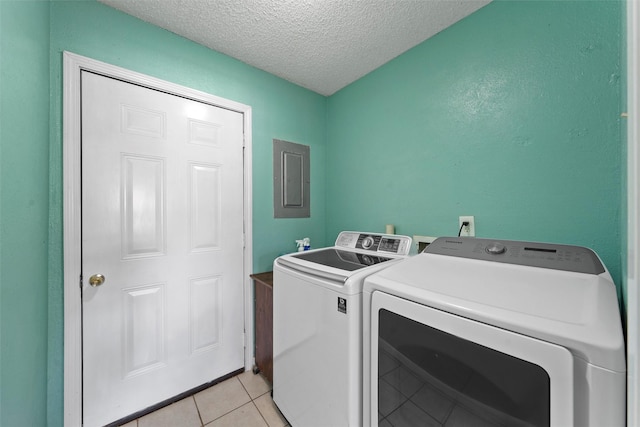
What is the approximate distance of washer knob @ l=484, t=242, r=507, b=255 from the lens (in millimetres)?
1025

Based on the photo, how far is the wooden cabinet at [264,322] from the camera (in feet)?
5.37

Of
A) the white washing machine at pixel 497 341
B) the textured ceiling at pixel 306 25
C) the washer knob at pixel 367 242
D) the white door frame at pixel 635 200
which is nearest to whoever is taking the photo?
the white door frame at pixel 635 200

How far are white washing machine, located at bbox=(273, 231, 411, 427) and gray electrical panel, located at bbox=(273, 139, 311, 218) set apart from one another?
67 cm

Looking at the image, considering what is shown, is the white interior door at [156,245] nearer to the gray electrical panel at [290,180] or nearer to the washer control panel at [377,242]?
the gray electrical panel at [290,180]

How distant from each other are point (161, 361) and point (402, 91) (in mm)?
2472

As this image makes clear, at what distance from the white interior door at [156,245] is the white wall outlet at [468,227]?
5.03 feet

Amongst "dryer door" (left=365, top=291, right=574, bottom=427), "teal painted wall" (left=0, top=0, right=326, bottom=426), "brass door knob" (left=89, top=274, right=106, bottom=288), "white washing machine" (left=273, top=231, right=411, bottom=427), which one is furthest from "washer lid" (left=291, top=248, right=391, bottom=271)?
"brass door knob" (left=89, top=274, right=106, bottom=288)

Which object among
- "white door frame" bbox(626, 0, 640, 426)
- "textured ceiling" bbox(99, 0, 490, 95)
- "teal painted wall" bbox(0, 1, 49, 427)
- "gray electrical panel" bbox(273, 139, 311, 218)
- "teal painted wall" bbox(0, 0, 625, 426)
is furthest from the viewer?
"gray electrical panel" bbox(273, 139, 311, 218)

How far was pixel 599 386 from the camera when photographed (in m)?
0.48

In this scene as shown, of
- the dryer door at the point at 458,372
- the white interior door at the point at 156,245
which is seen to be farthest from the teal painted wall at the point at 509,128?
the white interior door at the point at 156,245

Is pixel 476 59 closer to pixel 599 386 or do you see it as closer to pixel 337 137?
pixel 337 137

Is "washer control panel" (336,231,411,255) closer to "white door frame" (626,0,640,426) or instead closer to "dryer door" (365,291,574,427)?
"dryer door" (365,291,574,427)

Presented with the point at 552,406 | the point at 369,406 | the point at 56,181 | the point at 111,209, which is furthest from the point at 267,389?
the point at 56,181

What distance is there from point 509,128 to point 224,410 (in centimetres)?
236
